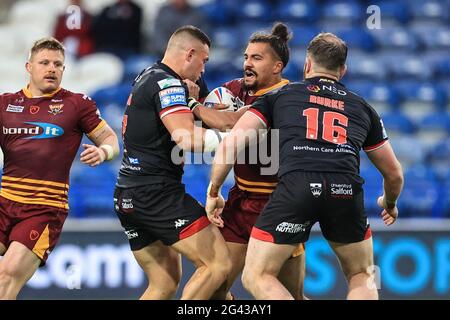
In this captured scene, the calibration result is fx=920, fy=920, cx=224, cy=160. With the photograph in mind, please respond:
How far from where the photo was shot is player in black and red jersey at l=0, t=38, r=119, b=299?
6.73 m

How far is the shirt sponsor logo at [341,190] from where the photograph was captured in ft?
20.0

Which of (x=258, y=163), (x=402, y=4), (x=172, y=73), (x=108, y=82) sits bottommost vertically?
(x=258, y=163)

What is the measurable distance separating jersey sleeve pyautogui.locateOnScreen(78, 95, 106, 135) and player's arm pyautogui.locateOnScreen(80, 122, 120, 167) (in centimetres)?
3

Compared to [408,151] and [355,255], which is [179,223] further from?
[408,151]

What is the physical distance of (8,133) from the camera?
688 centimetres

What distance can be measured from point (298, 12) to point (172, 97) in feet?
24.0

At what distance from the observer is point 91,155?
6.48 m

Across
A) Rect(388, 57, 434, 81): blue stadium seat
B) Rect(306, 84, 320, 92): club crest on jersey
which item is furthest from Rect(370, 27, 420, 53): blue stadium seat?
Rect(306, 84, 320, 92): club crest on jersey

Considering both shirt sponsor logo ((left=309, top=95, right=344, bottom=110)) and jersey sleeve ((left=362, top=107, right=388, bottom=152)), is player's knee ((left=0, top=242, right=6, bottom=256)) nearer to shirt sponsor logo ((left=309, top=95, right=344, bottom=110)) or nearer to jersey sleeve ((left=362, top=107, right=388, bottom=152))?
shirt sponsor logo ((left=309, top=95, right=344, bottom=110))

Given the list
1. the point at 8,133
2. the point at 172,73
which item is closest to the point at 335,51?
the point at 172,73

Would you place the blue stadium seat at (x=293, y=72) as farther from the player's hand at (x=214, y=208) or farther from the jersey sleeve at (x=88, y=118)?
the player's hand at (x=214, y=208)

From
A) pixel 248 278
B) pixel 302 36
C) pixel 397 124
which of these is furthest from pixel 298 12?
pixel 248 278
